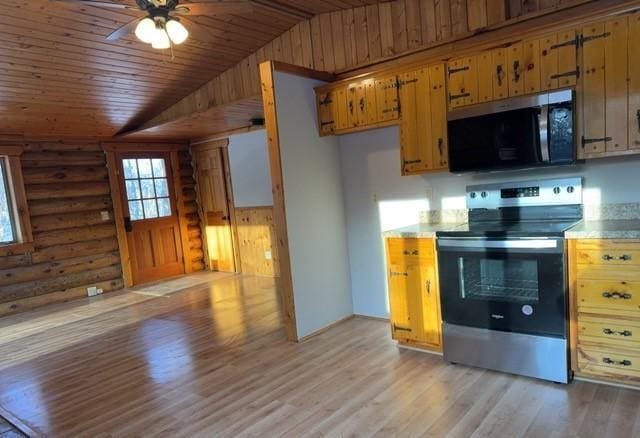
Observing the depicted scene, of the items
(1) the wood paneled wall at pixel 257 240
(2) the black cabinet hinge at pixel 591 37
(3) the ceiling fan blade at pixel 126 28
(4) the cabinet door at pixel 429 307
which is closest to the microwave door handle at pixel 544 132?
(2) the black cabinet hinge at pixel 591 37

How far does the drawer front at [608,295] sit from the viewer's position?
2264mm

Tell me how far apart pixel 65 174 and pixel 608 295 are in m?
6.40

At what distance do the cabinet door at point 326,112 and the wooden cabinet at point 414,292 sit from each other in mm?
1207

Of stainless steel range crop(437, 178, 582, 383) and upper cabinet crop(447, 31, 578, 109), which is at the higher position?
upper cabinet crop(447, 31, 578, 109)

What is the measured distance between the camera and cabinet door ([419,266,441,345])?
298 cm

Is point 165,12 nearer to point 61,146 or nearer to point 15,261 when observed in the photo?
point 61,146

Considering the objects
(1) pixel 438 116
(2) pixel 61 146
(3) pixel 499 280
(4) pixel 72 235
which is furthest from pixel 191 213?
(3) pixel 499 280

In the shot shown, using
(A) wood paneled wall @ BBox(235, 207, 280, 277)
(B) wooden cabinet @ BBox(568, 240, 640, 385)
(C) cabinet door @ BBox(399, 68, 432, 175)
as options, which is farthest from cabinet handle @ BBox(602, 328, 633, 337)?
(A) wood paneled wall @ BBox(235, 207, 280, 277)

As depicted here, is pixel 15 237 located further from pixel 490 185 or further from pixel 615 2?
pixel 615 2

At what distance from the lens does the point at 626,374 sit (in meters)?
2.32

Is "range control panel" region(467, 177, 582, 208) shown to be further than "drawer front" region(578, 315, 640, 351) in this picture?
Yes

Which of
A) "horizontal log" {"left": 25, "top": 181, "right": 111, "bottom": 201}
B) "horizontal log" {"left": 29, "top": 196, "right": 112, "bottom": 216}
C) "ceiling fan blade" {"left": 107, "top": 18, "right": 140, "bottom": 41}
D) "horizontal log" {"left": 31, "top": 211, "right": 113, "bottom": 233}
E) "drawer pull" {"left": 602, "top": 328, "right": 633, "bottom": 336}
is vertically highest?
"ceiling fan blade" {"left": 107, "top": 18, "right": 140, "bottom": 41}

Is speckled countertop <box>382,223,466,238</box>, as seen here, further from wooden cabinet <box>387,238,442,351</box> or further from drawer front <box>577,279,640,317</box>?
drawer front <box>577,279,640,317</box>

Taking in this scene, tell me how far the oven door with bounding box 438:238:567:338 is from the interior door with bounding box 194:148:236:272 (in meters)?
4.67
